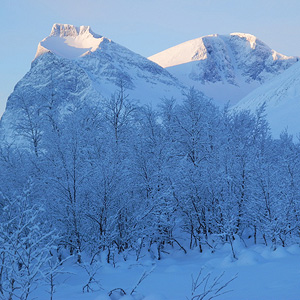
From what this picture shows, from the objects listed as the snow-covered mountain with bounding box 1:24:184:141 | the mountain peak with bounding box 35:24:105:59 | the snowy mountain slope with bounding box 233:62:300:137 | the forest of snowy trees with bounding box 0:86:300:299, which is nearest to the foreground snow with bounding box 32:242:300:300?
the forest of snowy trees with bounding box 0:86:300:299

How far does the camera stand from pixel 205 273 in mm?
7605

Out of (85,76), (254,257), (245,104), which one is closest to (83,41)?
(85,76)

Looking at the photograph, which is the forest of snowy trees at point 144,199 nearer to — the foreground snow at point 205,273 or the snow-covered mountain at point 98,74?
the foreground snow at point 205,273

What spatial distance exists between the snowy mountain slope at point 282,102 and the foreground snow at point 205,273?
37.0 meters

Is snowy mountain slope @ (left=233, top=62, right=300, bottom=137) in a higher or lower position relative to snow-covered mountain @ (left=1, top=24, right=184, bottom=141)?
lower

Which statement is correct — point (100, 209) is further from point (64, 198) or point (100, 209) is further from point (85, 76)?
point (85, 76)

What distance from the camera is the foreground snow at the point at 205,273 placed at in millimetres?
5121

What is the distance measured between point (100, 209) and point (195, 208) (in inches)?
142

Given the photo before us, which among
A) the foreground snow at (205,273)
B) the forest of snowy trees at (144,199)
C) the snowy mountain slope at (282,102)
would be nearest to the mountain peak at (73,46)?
the snowy mountain slope at (282,102)

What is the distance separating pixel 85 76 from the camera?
132m

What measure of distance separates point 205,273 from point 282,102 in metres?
58.8

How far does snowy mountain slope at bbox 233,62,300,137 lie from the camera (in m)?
49.2

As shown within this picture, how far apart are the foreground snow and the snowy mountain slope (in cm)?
3696

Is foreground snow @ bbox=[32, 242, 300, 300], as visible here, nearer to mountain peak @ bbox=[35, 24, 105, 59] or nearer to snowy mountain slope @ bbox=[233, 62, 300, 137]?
snowy mountain slope @ bbox=[233, 62, 300, 137]
